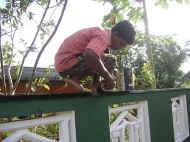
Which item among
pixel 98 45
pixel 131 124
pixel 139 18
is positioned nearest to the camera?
pixel 98 45

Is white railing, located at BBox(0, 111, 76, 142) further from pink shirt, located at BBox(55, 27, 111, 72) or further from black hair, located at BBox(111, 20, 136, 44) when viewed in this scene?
black hair, located at BBox(111, 20, 136, 44)

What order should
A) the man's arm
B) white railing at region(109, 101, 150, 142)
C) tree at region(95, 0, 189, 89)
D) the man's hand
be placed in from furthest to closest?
1. tree at region(95, 0, 189, 89)
2. white railing at region(109, 101, 150, 142)
3. the man's hand
4. the man's arm

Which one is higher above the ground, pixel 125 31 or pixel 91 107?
pixel 125 31

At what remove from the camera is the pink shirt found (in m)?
3.92

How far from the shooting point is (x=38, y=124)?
3.04 metres

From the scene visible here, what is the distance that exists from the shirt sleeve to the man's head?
0.55 feet

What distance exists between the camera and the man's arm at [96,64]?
372 centimetres

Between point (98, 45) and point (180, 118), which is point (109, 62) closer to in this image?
point (98, 45)

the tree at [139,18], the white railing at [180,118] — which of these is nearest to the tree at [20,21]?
the white railing at [180,118]

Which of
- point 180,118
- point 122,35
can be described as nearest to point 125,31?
point 122,35

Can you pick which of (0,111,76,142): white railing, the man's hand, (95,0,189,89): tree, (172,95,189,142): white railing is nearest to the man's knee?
the man's hand

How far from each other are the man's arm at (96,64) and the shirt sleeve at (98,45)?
0.03m

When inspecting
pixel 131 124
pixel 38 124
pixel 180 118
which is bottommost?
pixel 180 118

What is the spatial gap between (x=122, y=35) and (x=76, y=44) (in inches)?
17.1
